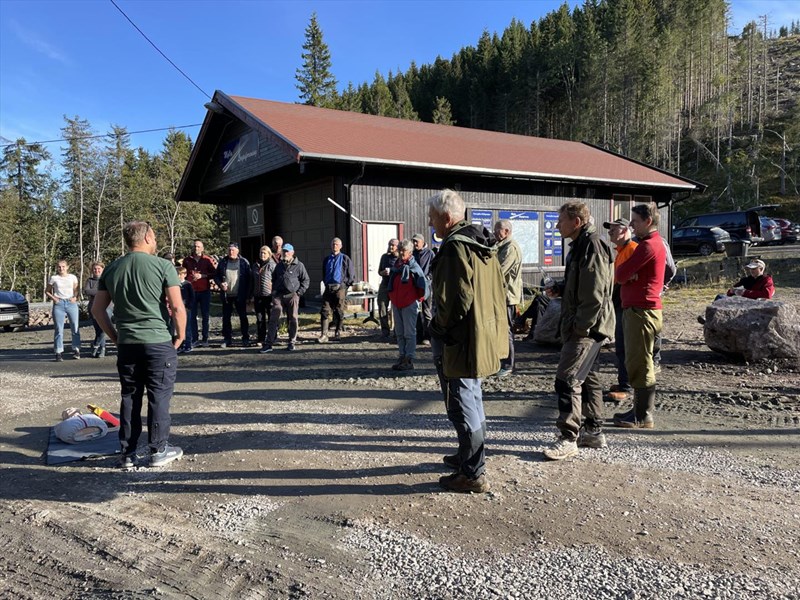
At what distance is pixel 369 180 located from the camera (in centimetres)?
1342

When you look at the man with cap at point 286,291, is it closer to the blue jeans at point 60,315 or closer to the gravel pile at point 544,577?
the blue jeans at point 60,315

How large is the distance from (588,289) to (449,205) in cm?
124

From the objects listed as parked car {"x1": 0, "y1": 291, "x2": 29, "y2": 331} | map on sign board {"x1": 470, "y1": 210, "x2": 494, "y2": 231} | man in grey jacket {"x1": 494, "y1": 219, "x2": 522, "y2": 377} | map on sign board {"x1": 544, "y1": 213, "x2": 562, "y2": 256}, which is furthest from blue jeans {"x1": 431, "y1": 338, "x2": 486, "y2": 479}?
parked car {"x1": 0, "y1": 291, "x2": 29, "y2": 331}

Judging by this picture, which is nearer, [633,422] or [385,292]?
[633,422]

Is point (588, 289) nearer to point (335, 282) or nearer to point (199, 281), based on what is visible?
point (335, 282)

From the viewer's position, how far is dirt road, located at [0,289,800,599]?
8.43ft

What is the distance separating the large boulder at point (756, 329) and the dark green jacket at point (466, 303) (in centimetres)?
506

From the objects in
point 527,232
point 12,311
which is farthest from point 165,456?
point 527,232

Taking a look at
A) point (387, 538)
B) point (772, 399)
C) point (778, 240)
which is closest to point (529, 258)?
point (772, 399)

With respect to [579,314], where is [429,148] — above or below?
above

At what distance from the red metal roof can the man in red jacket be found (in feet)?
27.6

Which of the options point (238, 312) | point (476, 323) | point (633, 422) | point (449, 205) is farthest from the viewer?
point (238, 312)

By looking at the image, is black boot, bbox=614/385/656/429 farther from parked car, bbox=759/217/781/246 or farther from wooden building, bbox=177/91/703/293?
parked car, bbox=759/217/781/246

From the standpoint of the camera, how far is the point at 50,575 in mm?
2682
